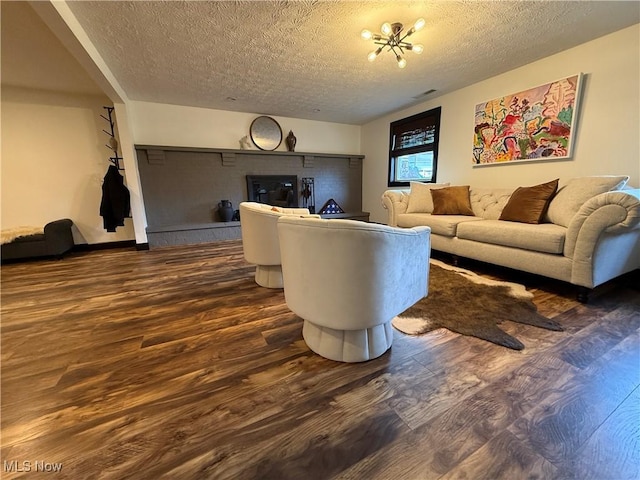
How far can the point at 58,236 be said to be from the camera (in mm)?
3348

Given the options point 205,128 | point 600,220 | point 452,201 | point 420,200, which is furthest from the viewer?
point 205,128

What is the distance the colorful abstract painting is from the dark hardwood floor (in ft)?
5.62

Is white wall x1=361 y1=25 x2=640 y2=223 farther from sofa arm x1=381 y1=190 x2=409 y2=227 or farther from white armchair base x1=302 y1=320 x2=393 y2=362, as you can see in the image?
white armchair base x1=302 y1=320 x2=393 y2=362

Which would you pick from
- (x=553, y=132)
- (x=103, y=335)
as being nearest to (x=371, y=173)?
(x=553, y=132)

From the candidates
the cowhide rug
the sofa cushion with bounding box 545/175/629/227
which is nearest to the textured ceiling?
the sofa cushion with bounding box 545/175/629/227

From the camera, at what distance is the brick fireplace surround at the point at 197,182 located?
4.06 metres

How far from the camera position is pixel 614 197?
5.45ft

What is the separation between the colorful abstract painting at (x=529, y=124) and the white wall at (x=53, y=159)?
539 centimetres

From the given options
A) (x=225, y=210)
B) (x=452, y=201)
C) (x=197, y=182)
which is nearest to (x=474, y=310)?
(x=452, y=201)

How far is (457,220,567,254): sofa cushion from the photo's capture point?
1.94 m

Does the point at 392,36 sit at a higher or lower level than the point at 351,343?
higher
